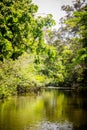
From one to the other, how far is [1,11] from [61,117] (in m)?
9.29

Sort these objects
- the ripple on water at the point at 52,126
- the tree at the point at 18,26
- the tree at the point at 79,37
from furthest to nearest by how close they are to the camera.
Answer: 1. the tree at the point at 79,37
2. the ripple on water at the point at 52,126
3. the tree at the point at 18,26

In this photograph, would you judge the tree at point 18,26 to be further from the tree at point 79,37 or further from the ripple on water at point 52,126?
the tree at point 79,37

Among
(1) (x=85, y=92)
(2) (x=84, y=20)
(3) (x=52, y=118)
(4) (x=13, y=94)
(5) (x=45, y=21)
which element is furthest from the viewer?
(1) (x=85, y=92)

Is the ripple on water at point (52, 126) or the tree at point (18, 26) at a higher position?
the tree at point (18, 26)

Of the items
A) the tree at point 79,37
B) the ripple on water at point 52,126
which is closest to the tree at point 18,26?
the ripple on water at point 52,126

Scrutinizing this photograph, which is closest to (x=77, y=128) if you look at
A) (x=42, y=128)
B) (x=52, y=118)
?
(x=42, y=128)

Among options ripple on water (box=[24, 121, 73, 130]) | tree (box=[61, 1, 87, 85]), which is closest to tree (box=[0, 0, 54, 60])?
ripple on water (box=[24, 121, 73, 130])

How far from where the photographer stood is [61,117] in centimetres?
1770

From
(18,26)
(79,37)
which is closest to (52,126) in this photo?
(18,26)

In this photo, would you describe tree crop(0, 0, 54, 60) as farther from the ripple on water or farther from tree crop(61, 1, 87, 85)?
tree crop(61, 1, 87, 85)

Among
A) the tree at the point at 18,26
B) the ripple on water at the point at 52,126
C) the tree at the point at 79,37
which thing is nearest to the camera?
the tree at the point at 18,26

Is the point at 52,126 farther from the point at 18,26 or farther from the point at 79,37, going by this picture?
the point at 79,37

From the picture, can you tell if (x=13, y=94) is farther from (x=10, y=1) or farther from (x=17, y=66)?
(x=10, y=1)

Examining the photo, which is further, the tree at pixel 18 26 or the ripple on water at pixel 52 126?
the ripple on water at pixel 52 126
